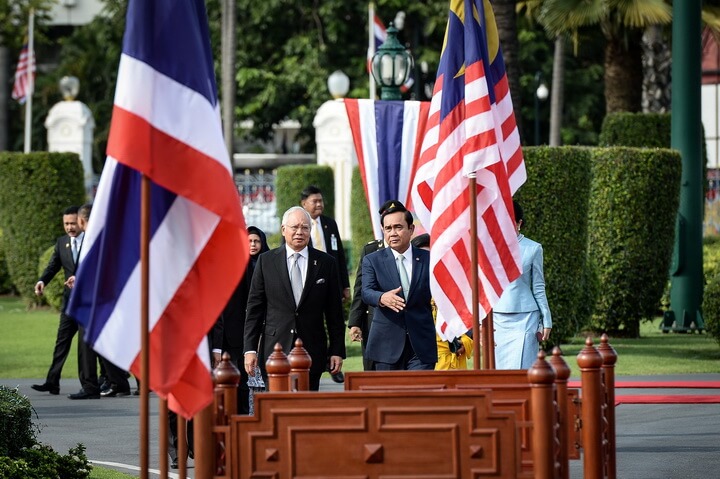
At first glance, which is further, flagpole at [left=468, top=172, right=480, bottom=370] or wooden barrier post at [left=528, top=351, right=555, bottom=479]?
flagpole at [left=468, top=172, right=480, bottom=370]

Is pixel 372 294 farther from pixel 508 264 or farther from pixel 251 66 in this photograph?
pixel 251 66

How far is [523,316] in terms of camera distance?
1159 cm

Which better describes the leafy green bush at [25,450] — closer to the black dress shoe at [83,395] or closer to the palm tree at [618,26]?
the black dress shoe at [83,395]

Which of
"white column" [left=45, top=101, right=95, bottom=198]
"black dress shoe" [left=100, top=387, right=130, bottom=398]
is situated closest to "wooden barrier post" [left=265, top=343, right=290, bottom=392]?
"black dress shoe" [left=100, top=387, right=130, bottom=398]

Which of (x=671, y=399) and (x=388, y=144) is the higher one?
(x=388, y=144)

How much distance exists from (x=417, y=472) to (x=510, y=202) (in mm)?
3907

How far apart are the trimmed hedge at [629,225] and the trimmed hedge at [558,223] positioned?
64.6 inches

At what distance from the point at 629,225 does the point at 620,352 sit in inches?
93.9

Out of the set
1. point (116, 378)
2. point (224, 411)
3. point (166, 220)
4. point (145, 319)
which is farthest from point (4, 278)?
point (145, 319)

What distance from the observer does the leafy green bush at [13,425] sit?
921 centimetres

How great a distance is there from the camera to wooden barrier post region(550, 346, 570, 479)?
716 centimetres

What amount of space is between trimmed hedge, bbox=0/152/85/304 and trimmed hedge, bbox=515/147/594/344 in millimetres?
11868

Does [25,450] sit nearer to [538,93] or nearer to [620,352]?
[620,352]

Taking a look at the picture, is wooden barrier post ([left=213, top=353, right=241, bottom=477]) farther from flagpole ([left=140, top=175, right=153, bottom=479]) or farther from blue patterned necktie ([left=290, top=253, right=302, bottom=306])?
blue patterned necktie ([left=290, top=253, right=302, bottom=306])
